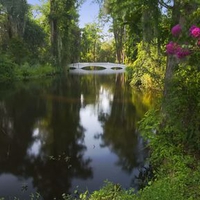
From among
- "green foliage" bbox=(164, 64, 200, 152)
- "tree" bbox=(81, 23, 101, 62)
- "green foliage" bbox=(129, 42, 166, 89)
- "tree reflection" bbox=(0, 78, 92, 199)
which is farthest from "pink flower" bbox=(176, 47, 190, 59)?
"tree" bbox=(81, 23, 101, 62)

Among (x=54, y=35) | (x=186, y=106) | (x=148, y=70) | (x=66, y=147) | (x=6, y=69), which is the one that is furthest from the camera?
(x=54, y=35)

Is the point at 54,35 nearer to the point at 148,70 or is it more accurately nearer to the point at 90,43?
the point at 148,70

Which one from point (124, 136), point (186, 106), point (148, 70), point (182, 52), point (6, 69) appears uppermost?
point (182, 52)

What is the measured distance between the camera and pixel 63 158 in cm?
721

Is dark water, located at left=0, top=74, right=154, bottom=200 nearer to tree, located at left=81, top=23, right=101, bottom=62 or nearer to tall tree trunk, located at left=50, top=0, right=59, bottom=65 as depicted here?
tall tree trunk, located at left=50, top=0, right=59, bottom=65

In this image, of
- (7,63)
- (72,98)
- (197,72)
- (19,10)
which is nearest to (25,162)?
(197,72)

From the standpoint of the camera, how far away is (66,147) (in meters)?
8.07

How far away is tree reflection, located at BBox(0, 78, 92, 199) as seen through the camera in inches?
247

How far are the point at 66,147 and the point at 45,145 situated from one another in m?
0.65

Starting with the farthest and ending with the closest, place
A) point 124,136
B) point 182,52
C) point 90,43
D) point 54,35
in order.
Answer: point 90,43, point 54,35, point 124,136, point 182,52

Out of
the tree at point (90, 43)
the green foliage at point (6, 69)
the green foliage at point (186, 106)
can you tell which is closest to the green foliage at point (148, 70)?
the green foliage at point (186, 106)

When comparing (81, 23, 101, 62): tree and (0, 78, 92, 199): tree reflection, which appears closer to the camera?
(0, 78, 92, 199): tree reflection

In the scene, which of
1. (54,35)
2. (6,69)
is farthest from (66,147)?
(54,35)

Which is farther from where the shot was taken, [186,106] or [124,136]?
[124,136]
